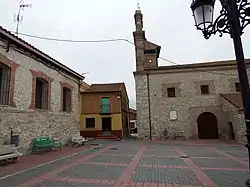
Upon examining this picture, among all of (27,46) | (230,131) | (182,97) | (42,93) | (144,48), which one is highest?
(144,48)

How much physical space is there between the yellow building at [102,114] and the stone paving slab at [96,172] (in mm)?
15028

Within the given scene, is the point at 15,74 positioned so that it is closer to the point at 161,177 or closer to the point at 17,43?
the point at 17,43

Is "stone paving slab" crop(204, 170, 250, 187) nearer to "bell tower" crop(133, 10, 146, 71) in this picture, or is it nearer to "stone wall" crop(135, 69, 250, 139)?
"stone wall" crop(135, 69, 250, 139)

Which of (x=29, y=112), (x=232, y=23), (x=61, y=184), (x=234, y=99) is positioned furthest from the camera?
Answer: (x=234, y=99)

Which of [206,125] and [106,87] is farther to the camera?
[106,87]

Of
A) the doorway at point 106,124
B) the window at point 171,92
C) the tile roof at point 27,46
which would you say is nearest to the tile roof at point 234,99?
the window at point 171,92

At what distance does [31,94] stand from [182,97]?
13.3 metres

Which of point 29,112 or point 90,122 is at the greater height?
point 29,112

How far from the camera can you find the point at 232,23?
3326 millimetres

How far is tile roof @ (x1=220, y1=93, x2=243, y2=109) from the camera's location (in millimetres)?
15080

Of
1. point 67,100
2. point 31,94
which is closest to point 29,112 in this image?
point 31,94

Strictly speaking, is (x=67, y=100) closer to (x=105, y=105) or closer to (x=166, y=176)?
(x=105, y=105)

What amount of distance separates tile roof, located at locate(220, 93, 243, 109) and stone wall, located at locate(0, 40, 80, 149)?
12.5 meters

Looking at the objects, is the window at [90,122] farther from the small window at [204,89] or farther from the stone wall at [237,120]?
the stone wall at [237,120]
